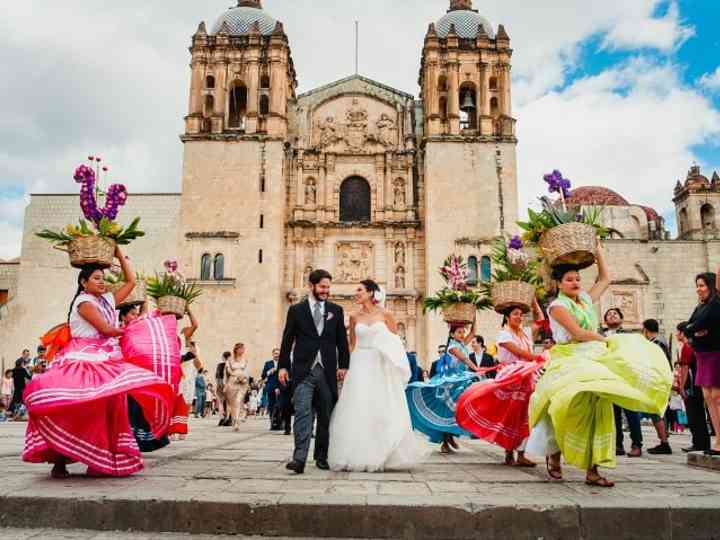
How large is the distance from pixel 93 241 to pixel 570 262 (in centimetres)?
377

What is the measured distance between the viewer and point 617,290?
88.2 ft

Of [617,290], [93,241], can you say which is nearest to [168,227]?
[617,290]

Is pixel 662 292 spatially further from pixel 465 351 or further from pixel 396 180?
pixel 465 351

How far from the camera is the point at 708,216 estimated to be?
29.8m

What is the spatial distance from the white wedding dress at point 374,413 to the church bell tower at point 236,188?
18.7 meters

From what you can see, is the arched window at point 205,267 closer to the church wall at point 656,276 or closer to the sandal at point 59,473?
the church wall at point 656,276

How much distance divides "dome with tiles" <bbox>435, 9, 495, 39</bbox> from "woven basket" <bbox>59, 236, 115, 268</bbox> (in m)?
25.0

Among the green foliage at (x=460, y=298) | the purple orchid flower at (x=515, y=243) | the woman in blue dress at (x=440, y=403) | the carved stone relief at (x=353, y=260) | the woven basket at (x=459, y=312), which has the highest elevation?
the carved stone relief at (x=353, y=260)

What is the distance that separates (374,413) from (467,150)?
2144 cm

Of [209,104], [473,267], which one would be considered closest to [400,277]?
[473,267]

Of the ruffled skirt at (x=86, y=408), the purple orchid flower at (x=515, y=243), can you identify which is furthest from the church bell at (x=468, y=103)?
the ruffled skirt at (x=86, y=408)

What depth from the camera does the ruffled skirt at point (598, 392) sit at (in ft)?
14.1

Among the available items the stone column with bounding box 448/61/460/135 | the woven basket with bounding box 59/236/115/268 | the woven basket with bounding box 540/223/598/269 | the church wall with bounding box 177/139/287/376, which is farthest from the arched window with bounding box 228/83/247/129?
the woven basket with bounding box 540/223/598/269

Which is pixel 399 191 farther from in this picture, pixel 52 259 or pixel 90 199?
pixel 90 199
